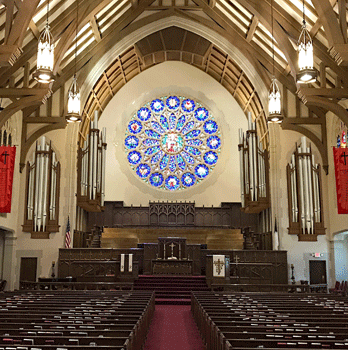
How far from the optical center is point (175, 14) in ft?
62.6

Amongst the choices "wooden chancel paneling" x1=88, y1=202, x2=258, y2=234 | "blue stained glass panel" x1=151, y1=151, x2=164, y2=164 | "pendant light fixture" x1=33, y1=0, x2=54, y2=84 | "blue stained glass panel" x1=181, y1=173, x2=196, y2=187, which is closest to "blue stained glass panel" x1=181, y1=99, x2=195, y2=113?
"blue stained glass panel" x1=151, y1=151, x2=164, y2=164

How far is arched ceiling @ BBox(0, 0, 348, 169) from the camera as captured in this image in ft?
41.1

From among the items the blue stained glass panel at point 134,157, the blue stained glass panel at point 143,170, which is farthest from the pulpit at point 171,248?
the blue stained glass panel at point 134,157

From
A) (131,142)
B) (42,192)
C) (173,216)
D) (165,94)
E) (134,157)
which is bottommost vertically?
(173,216)

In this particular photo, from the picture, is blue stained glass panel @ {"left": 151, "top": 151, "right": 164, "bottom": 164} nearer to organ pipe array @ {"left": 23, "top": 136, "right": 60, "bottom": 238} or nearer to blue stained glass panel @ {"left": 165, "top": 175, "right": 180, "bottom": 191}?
blue stained glass panel @ {"left": 165, "top": 175, "right": 180, "bottom": 191}

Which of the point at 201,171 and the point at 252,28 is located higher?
the point at 252,28

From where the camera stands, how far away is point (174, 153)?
2450cm

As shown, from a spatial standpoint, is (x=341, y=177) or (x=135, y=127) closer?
(x=341, y=177)

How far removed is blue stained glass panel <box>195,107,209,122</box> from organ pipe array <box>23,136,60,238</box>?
8903mm

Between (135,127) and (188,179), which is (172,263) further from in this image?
(135,127)

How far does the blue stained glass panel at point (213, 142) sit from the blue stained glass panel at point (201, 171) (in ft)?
3.50

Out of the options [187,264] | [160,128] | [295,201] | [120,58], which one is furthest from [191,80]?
[187,264]

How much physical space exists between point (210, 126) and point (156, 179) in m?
3.79

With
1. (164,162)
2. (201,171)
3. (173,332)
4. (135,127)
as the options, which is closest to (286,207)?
(201,171)
